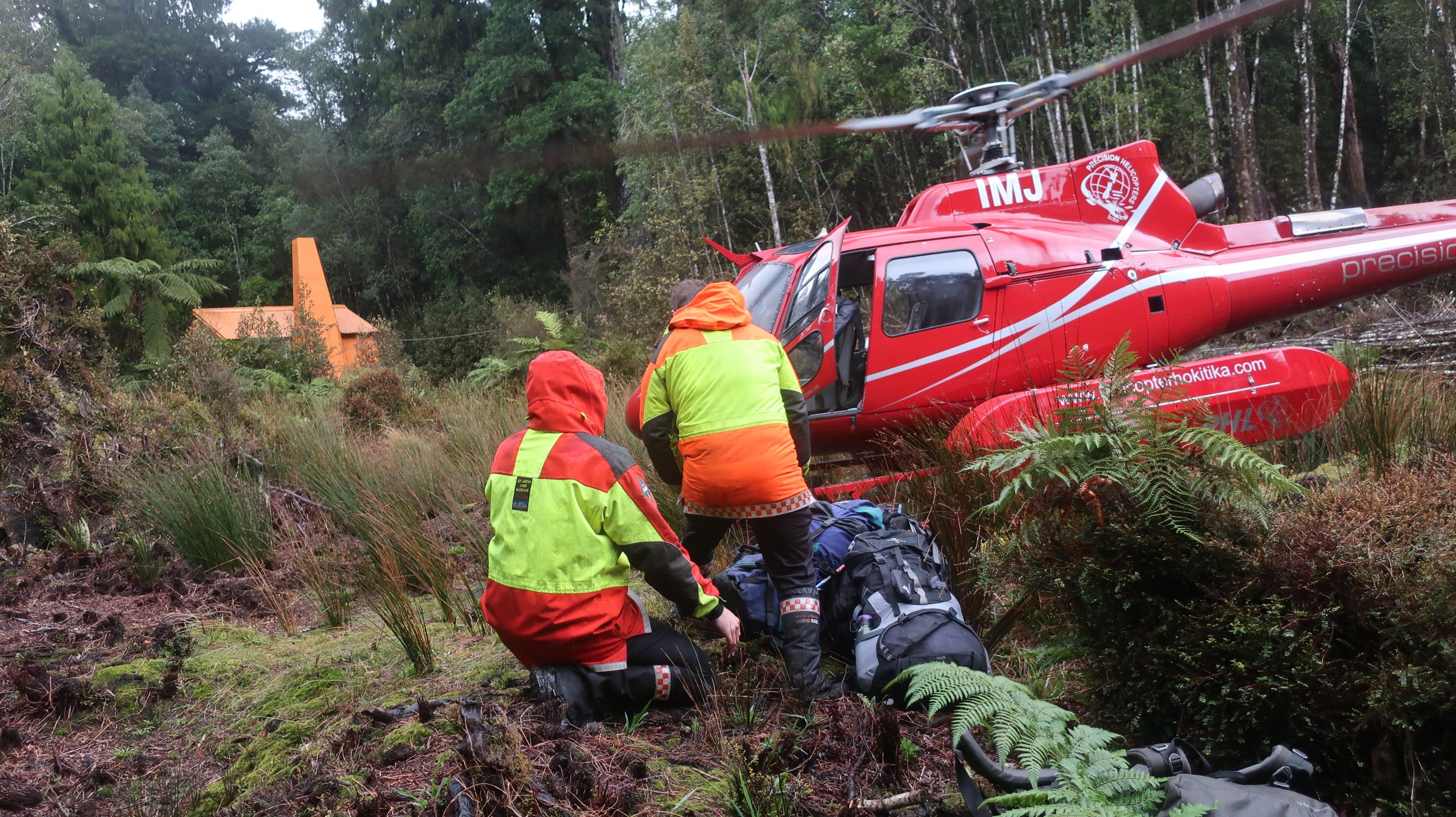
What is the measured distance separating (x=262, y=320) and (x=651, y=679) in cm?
2331

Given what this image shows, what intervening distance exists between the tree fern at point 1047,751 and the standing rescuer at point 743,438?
118 cm

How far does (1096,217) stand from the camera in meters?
6.41

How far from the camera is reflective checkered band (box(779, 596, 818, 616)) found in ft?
11.4

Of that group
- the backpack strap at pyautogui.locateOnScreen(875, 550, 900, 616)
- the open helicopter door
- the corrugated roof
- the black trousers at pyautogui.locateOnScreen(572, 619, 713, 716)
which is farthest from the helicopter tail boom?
the corrugated roof

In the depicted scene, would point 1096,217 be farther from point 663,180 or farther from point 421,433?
point 663,180

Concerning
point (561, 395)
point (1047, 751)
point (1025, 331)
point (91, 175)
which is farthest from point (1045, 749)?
point (91, 175)

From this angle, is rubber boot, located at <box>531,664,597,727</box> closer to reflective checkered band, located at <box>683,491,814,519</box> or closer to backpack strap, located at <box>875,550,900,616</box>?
reflective checkered band, located at <box>683,491,814,519</box>

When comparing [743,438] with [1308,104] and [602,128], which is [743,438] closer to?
[1308,104]

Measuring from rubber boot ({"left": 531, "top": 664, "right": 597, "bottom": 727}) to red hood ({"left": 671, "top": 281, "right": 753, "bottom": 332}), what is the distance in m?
1.49

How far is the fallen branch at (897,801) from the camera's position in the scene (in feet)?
8.15

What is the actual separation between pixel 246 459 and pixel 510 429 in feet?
7.12

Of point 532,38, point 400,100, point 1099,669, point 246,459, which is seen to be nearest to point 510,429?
point 246,459

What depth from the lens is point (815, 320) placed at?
5.79m

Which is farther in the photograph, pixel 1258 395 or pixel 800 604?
pixel 1258 395
